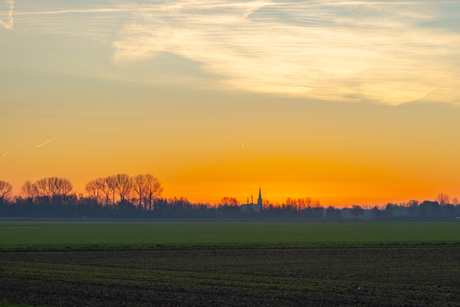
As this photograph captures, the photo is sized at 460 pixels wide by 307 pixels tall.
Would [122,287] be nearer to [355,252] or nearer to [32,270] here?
[32,270]

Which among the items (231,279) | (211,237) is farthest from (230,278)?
(211,237)

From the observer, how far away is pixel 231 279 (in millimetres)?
25375

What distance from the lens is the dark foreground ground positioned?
19.5 metres

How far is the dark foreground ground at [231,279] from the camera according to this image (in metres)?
19.5

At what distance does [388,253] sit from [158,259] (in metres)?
19.5

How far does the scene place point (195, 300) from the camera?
762 inches

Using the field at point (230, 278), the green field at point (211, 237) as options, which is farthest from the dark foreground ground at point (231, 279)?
the green field at point (211, 237)

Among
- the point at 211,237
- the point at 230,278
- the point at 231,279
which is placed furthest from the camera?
the point at 211,237

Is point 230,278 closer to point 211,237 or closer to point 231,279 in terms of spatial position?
point 231,279

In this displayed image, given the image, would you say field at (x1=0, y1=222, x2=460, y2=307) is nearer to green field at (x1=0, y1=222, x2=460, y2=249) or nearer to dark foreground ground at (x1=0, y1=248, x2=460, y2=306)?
dark foreground ground at (x1=0, y1=248, x2=460, y2=306)

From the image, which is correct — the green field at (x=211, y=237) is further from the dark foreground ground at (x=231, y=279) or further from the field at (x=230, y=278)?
the dark foreground ground at (x=231, y=279)

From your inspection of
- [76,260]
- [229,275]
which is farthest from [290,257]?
[76,260]

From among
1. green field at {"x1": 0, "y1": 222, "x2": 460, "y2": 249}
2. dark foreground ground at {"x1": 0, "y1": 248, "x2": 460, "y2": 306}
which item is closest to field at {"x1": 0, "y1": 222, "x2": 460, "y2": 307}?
dark foreground ground at {"x1": 0, "y1": 248, "x2": 460, "y2": 306}

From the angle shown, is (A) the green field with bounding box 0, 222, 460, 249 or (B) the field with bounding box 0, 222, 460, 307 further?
(A) the green field with bounding box 0, 222, 460, 249
